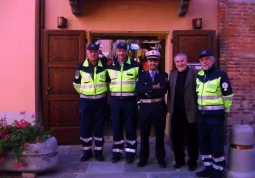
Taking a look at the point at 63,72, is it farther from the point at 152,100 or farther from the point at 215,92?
the point at 215,92

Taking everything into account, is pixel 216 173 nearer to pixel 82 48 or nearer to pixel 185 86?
pixel 185 86

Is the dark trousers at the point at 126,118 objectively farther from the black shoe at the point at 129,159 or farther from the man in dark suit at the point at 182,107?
the man in dark suit at the point at 182,107

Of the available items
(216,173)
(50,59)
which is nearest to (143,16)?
(50,59)

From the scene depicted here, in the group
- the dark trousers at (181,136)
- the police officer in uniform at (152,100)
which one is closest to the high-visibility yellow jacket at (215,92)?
the dark trousers at (181,136)

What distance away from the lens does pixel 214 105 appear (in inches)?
211

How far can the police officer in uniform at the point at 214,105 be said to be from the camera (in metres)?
5.31

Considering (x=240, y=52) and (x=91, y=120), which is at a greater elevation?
(x=240, y=52)

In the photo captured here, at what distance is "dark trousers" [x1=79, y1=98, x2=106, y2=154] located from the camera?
6.40 meters

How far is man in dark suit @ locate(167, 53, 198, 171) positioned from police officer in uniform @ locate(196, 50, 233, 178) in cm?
26

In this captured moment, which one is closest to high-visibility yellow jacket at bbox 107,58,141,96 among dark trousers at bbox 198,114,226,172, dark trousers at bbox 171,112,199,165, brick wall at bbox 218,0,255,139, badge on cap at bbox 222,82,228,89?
dark trousers at bbox 171,112,199,165

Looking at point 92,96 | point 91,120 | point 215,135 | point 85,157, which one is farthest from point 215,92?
point 85,157

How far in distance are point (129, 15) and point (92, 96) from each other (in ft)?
7.61

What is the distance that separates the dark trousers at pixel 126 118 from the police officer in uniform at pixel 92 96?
0.29 metres

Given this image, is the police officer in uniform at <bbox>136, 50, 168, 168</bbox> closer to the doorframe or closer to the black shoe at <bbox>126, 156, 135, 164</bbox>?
the black shoe at <bbox>126, 156, 135, 164</bbox>
